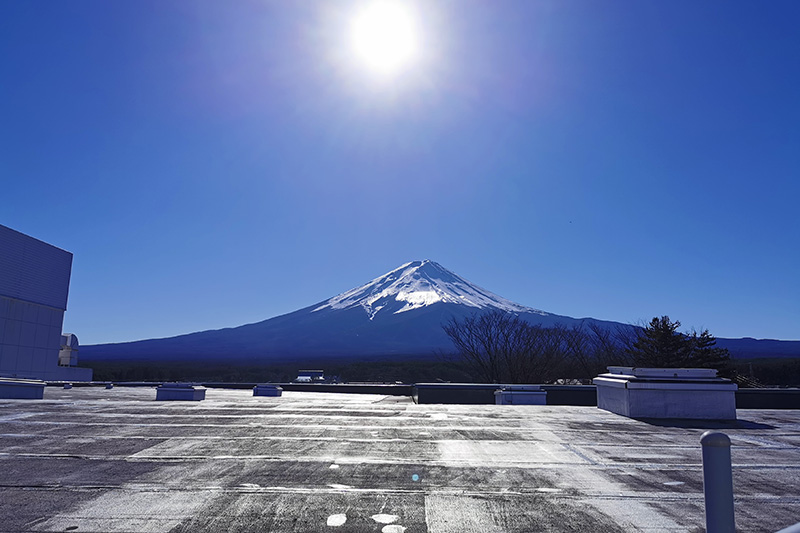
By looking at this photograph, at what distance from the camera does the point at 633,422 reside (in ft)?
32.1

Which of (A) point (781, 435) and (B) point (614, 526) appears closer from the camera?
(B) point (614, 526)

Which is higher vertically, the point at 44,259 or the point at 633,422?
the point at 44,259

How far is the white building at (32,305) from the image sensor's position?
37.7m

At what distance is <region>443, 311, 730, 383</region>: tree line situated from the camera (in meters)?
32.3

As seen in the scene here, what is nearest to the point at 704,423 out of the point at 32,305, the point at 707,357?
the point at 707,357

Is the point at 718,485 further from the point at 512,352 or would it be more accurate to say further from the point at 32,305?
the point at 32,305

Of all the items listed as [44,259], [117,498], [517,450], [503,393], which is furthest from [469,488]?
[44,259]

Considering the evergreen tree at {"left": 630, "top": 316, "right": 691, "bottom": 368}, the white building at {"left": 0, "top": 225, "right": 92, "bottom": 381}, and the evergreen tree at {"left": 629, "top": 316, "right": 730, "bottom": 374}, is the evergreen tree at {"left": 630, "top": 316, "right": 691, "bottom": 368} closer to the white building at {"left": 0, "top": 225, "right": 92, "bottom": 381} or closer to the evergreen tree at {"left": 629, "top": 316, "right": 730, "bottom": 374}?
the evergreen tree at {"left": 629, "top": 316, "right": 730, "bottom": 374}

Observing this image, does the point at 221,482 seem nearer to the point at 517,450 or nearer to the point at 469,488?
the point at 469,488

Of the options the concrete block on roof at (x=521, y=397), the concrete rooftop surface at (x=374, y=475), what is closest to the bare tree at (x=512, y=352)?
the concrete block on roof at (x=521, y=397)

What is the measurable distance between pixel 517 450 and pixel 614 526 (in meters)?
2.84

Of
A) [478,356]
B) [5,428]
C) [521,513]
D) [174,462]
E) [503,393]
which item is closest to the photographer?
[521,513]

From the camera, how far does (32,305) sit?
40344mm

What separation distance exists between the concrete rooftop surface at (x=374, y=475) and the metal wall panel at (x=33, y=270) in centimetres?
3509
